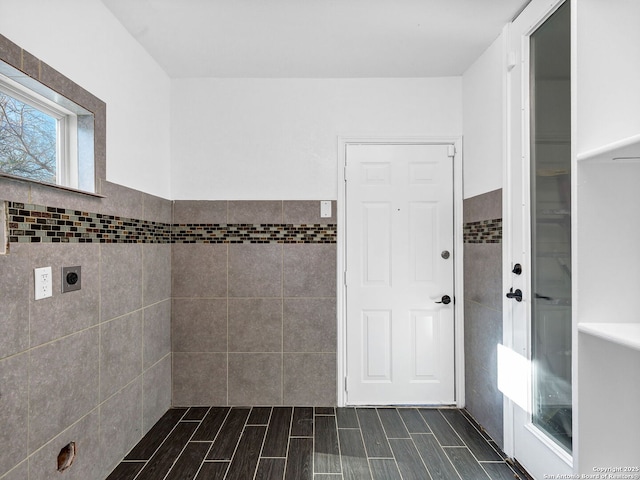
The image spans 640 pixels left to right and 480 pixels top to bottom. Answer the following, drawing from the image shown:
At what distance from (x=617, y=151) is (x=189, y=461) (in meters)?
2.42

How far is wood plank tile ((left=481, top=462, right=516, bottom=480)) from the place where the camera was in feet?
6.80

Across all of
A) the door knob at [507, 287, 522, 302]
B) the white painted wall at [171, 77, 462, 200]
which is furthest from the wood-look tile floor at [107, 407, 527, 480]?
the white painted wall at [171, 77, 462, 200]

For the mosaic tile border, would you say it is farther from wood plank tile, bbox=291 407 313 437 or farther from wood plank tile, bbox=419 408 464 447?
wood plank tile, bbox=419 408 464 447

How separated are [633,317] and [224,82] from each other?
2.84 metres

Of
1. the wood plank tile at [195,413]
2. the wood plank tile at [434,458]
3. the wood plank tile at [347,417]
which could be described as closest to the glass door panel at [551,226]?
the wood plank tile at [434,458]

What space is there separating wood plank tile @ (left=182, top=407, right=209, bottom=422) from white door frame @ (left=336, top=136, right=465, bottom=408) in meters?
0.98

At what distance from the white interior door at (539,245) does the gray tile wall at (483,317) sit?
0.11 m

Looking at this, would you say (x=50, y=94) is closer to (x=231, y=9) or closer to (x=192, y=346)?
(x=231, y=9)

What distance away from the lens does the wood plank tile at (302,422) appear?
2.53 metres

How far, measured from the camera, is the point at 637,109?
1.04 meters

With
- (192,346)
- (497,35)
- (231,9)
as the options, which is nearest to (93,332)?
(192,346)

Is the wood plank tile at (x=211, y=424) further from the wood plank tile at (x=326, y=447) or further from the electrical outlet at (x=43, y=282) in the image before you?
the electrical outlet at (x=43, y=282)

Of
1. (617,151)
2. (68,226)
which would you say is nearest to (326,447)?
(68,226)

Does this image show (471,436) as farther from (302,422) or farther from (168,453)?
(168,453)
